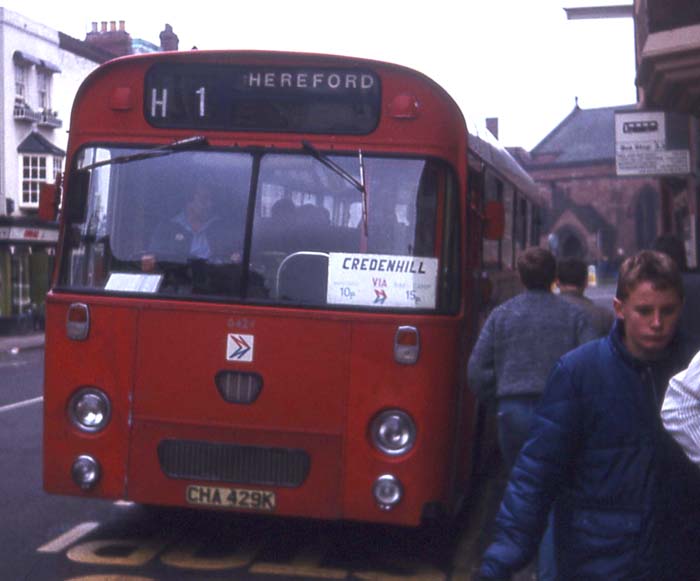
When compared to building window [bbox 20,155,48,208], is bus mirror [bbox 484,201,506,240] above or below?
below

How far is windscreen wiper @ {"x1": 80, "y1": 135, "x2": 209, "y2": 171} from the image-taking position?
756 cm

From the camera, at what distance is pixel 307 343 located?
23.9ft

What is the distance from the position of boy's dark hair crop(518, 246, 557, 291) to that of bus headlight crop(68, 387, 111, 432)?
242cm

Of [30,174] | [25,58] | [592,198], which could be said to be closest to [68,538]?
[30,174]

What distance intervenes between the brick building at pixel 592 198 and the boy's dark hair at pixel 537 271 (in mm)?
87134

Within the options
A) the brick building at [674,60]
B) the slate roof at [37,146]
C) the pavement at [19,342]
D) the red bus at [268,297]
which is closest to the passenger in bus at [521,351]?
the red bus at [268,297]

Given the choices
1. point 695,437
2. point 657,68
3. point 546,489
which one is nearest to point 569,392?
point 546,489

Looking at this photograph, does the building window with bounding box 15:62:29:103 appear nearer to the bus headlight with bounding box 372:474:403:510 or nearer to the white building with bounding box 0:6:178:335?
the white building with bounding box 0:6:178:335

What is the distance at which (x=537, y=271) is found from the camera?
733 cm

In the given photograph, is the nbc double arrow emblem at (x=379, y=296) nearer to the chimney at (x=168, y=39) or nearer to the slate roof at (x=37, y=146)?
the slate roof at (x=37, y=146)

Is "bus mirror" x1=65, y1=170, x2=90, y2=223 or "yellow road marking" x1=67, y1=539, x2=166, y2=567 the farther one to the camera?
"bus mirror" x1=65, y1=170, x2=90, y2=223

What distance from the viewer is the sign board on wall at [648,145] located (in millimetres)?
15266

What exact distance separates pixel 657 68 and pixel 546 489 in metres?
10.0

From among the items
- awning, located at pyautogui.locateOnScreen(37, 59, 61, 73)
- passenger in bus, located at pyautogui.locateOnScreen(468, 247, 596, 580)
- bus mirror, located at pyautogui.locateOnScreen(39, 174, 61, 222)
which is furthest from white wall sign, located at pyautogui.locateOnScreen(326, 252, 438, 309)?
awning, located at pyautogui.locateOnScreen(37, 59, 61, 73)
